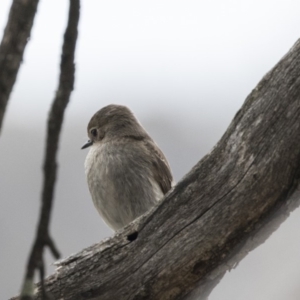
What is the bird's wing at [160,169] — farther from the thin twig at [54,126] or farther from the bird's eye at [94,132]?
the thin twig at [54,126]

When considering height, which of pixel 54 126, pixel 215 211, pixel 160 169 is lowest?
pixel 54 126

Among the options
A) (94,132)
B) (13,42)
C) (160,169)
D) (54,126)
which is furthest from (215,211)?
(94,132)

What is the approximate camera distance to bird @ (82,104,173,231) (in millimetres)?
6812

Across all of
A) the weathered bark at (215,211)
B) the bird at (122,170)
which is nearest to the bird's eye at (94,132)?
the bird at (122,170)

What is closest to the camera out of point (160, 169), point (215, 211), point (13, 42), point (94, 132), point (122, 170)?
point (13, 42)

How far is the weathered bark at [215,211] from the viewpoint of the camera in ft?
14.3

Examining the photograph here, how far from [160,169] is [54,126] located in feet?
14.7

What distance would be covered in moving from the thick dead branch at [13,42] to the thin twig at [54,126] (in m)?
0.14

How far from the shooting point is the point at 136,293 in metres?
4.71

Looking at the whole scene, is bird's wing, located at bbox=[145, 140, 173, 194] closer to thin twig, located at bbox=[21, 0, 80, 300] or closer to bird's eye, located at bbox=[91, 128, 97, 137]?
bird's eye, located at bbox=[91, 128, 97, 137]

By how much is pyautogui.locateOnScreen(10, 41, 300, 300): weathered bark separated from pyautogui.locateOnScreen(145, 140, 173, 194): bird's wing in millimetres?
Result: 2214

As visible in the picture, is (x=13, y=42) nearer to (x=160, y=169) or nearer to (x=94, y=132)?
(x=160, y=169)

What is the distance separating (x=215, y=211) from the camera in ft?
14.8

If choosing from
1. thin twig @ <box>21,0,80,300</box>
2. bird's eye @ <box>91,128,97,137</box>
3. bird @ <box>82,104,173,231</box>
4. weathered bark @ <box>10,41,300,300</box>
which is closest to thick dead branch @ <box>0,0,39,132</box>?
thin twig @ <box>21,0,80,300</box>
